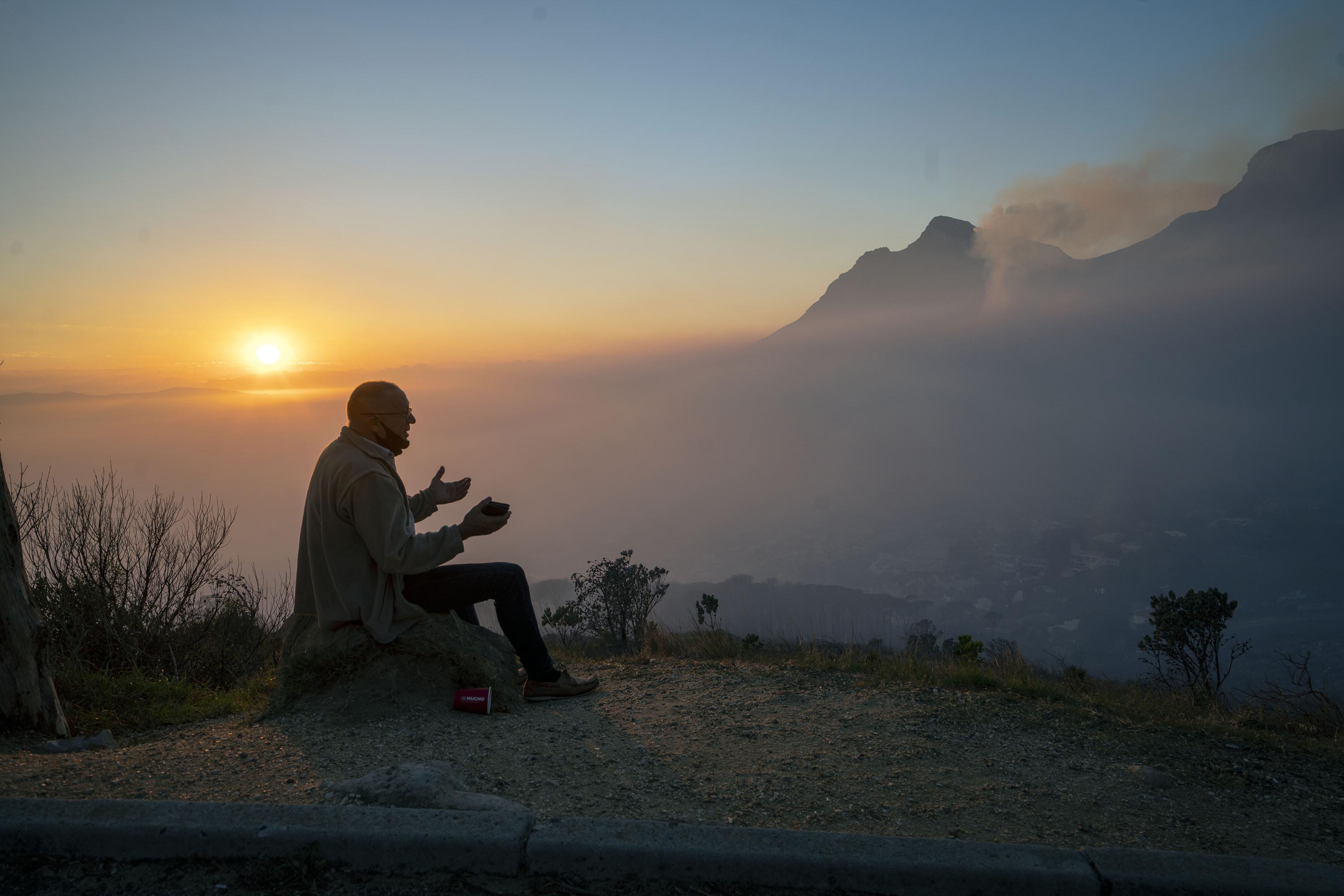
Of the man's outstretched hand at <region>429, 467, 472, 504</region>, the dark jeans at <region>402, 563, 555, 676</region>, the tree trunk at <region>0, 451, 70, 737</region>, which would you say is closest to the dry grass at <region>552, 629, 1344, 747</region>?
the dark jeans at <region>402, 563, 555, 676</region>

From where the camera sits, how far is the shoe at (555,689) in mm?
5016

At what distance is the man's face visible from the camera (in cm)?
454

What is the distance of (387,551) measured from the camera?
14.0ft

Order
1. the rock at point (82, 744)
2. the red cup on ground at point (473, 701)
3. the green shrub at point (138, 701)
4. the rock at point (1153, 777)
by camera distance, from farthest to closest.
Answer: the green shrub at point (138, 701) < the red cup on ground at point (473, 701) < the rock at point (82, 744) < the rock at point (1153, 777)

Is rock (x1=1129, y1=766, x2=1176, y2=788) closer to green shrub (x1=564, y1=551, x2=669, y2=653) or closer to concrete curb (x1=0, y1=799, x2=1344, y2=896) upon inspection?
concrete curb (x1=0, y1=799, x2=1344, y2=896)

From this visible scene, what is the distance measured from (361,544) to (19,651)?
1.96 metres

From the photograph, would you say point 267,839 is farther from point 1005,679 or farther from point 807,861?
point 1005,679

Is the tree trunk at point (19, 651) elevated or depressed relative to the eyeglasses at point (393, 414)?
depressed

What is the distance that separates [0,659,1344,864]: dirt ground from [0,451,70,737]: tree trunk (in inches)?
6.8

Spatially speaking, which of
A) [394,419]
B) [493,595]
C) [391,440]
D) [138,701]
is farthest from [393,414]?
[138,701]

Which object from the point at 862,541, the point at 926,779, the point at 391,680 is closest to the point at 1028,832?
the point at 926,779

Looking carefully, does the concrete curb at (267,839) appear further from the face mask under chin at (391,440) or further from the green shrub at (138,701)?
the green shrub at (138,701)

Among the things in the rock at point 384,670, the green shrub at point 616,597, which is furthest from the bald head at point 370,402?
the green shrub at point 616,597

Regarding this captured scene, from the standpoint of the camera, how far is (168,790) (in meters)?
3.17
